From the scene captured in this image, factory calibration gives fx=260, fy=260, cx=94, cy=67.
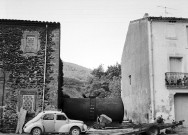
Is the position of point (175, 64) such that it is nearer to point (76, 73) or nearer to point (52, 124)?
point (52, 124)

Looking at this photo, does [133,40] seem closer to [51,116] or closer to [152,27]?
[152,27]

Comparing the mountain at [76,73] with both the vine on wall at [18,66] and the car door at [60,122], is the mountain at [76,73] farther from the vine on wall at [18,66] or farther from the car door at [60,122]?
the car door at [60,122]

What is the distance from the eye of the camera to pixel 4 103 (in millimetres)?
17312

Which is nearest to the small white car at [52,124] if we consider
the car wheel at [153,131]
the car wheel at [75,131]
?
the car wheel at [75,131]

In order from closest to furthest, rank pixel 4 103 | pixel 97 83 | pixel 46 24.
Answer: pixel 4 103 → pixel 46 24 → pixel 97 83

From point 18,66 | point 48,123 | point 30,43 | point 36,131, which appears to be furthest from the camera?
point 30,43

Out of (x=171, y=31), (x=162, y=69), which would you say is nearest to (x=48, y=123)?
(x=162, y=69)

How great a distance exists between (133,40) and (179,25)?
4.59m

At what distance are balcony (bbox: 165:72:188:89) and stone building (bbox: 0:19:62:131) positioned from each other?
8.24m

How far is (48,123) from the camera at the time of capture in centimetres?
1502

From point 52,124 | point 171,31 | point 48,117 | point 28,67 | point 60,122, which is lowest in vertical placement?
point 52,124

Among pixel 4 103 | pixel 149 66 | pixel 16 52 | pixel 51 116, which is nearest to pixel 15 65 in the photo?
pixel 16 52

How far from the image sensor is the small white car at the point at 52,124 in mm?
14773

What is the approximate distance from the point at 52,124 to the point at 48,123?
24cm
